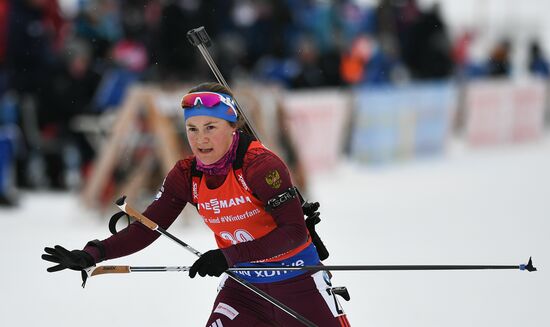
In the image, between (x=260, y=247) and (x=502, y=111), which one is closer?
(x=260, y=247)

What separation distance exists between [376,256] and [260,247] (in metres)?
4.91

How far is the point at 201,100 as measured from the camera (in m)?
4.14

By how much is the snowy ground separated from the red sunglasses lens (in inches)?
104

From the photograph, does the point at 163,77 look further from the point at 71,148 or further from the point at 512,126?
the point at 512,126

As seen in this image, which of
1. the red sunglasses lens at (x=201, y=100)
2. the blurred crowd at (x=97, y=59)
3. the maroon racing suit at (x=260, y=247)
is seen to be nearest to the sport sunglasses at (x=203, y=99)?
the red sunglasses lens at (x=201, y=100)

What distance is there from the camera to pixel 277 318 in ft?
14.0

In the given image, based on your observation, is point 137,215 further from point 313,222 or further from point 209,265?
point 313,222

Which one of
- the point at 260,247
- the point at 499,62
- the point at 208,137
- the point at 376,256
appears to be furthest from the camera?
the point at 499,62

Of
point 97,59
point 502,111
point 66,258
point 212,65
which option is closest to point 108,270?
point 66,258

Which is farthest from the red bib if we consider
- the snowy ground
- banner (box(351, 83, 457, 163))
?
banner (box(351, 83, 457, 163))

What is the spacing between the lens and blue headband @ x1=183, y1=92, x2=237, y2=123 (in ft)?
13.6

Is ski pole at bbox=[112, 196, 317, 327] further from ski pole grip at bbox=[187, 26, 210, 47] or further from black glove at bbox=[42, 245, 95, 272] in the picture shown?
ski pole grip at bbox=[187, 26, 210, 47]

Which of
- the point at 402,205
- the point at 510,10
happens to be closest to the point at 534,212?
the point at 402,205

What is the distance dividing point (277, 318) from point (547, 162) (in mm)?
14005
